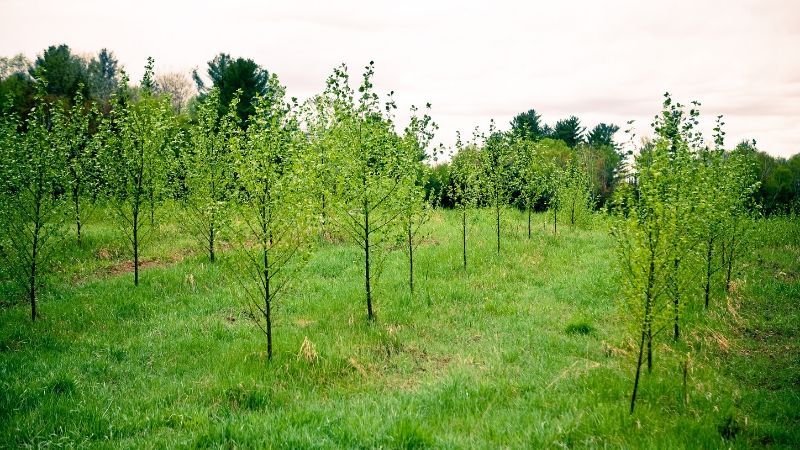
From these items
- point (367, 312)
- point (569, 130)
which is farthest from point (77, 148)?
point (569, 130)

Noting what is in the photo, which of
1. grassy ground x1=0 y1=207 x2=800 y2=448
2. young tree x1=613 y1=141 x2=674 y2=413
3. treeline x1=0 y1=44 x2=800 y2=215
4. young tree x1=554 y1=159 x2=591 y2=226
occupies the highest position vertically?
treeline x1=0 y1=44 x2=800 y2=215

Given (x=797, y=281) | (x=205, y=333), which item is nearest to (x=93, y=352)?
(x=205, y=333)

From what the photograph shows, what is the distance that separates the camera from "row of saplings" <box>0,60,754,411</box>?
867 centimetres

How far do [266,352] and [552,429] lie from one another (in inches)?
242

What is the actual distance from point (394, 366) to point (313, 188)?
516 centimetres

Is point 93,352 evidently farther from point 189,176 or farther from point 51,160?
point 189,176

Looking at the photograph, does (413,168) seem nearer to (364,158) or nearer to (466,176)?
(364,158)

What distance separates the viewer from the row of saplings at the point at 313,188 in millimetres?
8672

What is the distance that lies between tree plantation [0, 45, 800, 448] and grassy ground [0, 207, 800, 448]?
6cm

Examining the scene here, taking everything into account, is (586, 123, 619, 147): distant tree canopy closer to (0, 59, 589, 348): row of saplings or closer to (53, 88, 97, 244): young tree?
(0, 59, 589, 348): row of saplings

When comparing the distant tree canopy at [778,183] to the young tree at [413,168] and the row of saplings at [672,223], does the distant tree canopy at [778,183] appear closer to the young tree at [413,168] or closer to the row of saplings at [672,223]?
the row of saplings at [672,223]

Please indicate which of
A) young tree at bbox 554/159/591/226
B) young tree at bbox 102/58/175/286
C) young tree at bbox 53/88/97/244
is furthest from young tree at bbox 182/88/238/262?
young tree at bbox 554/159/591/226

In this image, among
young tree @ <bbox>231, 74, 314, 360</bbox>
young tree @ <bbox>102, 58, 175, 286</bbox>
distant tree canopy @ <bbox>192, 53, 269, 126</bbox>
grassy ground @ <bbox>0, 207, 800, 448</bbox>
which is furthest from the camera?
distant tree canopy @ <bbox>192, 53, 269, 126</bbox>

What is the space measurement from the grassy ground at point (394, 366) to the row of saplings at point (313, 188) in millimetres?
776
